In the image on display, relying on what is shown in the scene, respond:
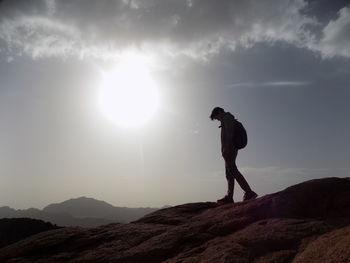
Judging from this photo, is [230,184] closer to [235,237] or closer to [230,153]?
[230,153]

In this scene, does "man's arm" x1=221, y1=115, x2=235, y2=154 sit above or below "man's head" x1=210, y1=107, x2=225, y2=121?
below

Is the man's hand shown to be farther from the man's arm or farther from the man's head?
the man's head

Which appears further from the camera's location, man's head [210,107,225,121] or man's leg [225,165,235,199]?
man's head [210,107,225,121]

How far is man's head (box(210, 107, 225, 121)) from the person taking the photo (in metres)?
11.7

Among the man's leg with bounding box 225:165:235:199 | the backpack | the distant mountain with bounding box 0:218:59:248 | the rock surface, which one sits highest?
the backpack

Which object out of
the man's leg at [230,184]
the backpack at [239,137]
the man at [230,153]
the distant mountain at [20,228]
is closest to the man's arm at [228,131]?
the man at [230,153]

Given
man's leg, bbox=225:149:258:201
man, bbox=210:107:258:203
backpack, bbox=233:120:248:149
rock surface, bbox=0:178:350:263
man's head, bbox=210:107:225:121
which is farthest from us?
man's head, bbox=210:107:225:121

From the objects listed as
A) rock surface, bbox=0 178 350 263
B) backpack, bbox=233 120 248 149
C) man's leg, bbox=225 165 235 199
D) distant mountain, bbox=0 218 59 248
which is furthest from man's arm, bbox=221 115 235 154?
distant mountain, bbox=0 218 59 248

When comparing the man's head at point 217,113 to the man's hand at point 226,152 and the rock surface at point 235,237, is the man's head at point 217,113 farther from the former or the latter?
the rock surface at point 235,237

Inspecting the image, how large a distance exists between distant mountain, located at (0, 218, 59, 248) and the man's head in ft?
50.7

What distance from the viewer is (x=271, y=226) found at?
6762 millimetres

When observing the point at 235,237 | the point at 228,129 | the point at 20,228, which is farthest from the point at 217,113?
the point at 20,228

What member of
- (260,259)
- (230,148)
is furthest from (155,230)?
(230,148)

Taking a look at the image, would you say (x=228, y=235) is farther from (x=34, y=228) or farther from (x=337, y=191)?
(x=34, y=228)
